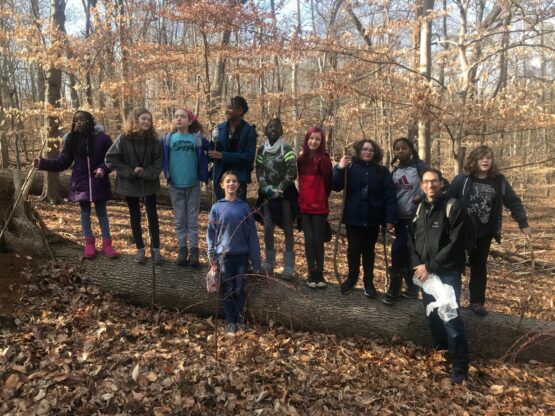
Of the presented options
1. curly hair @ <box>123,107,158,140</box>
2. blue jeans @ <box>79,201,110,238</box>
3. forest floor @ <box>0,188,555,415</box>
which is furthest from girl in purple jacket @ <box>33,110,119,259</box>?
forest floor @ <box>0,188,555,415</box>

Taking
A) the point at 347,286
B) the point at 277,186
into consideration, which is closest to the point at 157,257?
the point at 277,186

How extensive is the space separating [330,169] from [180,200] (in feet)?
6.55

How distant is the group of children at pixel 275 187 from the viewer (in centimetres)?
461

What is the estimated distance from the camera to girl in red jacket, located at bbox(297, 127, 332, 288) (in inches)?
191

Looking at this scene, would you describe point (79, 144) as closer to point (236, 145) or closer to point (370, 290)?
point (236, 145)

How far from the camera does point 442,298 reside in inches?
167

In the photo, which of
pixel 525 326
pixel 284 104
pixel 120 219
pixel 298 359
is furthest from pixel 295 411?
pixel 284 104

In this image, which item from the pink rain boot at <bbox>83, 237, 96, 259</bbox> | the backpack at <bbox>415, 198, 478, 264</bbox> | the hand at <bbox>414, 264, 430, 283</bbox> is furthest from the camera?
the pink rain boot at <bbox>83, 237, 96, 259</bbox>

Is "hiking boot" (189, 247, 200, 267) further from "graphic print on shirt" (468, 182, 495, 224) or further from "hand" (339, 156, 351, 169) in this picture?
"graphic print on shirt" (468, 182, 495, 224)

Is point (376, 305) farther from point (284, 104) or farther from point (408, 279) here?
point (284, 104)

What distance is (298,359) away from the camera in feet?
14.1

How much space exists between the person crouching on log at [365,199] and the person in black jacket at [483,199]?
75 centimetres

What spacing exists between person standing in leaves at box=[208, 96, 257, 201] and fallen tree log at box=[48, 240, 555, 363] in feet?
4.51

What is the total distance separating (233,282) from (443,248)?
244cm
